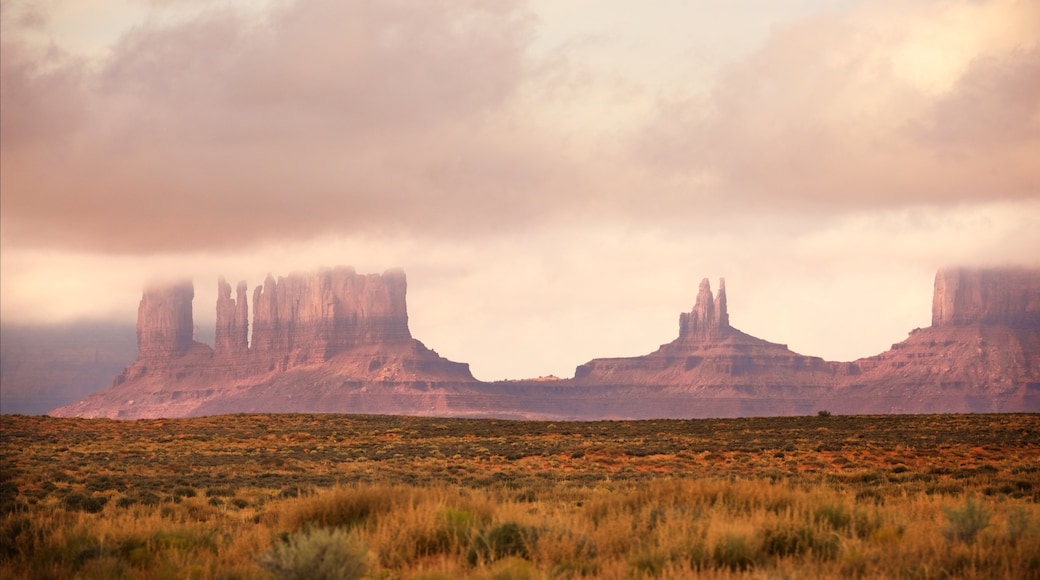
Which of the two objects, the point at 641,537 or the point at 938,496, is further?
the point at 938,496

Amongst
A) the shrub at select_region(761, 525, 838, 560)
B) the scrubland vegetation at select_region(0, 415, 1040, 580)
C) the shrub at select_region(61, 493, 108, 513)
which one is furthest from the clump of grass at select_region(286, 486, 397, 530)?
the shrub at select_region(61, 493, 108, 513)

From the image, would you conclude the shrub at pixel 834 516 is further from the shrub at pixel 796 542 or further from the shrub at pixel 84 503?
the shrub at pixel 84 503

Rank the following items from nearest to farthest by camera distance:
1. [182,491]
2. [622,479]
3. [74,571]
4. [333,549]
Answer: [333,549], [74,571], [182,491], [622,479]

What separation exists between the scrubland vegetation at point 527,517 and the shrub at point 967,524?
0.03 meters

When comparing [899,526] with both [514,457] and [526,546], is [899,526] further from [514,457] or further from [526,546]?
[514,457]

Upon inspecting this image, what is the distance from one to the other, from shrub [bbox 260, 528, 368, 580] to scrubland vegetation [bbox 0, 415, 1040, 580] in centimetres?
3

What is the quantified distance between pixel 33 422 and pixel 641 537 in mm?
71759

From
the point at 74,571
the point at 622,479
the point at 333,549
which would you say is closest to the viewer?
the point at 333,549

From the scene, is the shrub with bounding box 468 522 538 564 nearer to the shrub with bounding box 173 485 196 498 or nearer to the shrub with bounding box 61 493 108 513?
the shrub with bounding box 61 493 108 513

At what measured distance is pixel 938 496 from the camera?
2430cm

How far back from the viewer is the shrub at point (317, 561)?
12.4 m

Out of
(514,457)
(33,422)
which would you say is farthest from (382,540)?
(33,422)

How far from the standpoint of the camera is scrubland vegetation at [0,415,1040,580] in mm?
14039

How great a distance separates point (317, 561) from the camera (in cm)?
1260
